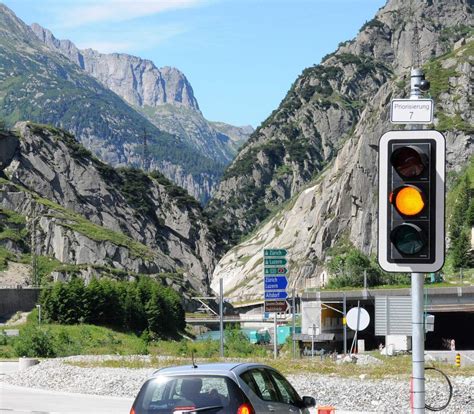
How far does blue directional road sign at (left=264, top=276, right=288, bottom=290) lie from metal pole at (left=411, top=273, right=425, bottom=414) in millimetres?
30430

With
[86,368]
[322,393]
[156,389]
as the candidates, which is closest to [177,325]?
[86,368]

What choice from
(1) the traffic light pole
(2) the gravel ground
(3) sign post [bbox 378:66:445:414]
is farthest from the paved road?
(3) sign post [bbox 378:66:445:414]

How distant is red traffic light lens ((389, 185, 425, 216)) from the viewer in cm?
989

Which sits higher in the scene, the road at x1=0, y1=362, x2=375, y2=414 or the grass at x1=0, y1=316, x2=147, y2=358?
the road at x1=0, y1=362, x2=375, y2=414

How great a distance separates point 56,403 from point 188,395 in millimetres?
19627

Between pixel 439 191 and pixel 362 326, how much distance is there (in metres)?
27.2

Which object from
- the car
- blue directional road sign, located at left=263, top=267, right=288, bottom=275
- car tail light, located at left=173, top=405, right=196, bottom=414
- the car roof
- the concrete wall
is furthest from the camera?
the concrete wall

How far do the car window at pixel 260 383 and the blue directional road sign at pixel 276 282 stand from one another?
80.9 feet

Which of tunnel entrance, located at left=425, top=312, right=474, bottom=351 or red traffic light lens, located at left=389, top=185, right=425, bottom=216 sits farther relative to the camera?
tunnel entrance, located at left=425, top=312, right=474, bottom=351

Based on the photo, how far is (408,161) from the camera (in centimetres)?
1010

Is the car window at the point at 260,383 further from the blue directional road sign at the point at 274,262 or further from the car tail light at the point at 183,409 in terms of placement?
the blue directional road sign at the point at 274,262

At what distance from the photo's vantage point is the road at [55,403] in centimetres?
3002

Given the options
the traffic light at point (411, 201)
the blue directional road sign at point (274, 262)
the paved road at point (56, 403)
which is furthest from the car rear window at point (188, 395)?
the blue directional road sign at point (274, 262)

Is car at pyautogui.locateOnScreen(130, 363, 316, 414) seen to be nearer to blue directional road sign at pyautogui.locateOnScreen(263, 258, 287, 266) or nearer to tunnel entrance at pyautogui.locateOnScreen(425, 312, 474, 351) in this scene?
blue directional road sign at pyautogui.locateOnScreen(263, 258, 287, 266)
